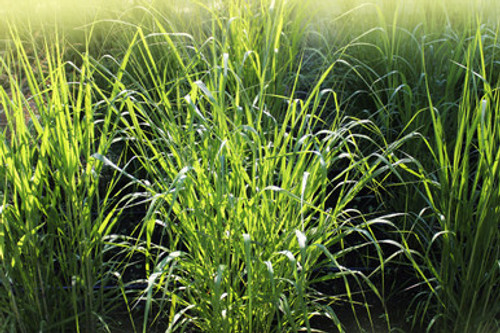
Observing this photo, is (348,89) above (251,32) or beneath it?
beneath

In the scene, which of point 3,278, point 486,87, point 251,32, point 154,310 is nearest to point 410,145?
point 486,87

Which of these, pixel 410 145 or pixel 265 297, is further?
pixel 410 145

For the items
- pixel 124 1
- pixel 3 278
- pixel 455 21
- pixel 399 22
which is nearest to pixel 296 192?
pixel 3 278

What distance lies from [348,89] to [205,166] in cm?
129

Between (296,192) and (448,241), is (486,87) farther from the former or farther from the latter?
(296,192)

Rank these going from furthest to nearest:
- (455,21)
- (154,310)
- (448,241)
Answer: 1. (455,21)
2. (154,310)
3. (448,241)

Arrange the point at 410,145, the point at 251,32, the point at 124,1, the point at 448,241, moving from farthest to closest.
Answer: the point at 124,1 → the point at 251,32 → the point at 410,145 → the point at 448,241

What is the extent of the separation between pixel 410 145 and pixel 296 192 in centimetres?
72

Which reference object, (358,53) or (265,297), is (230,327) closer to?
(265,297)

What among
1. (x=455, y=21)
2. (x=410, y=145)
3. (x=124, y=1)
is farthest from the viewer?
(x=124, y=1)

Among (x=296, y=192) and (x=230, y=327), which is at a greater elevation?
(x=296, y=192)

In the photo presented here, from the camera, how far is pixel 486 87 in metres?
1.67

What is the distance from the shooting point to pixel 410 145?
2162 millimetres

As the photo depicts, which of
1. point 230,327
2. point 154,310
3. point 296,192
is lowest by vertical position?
point 154,310
